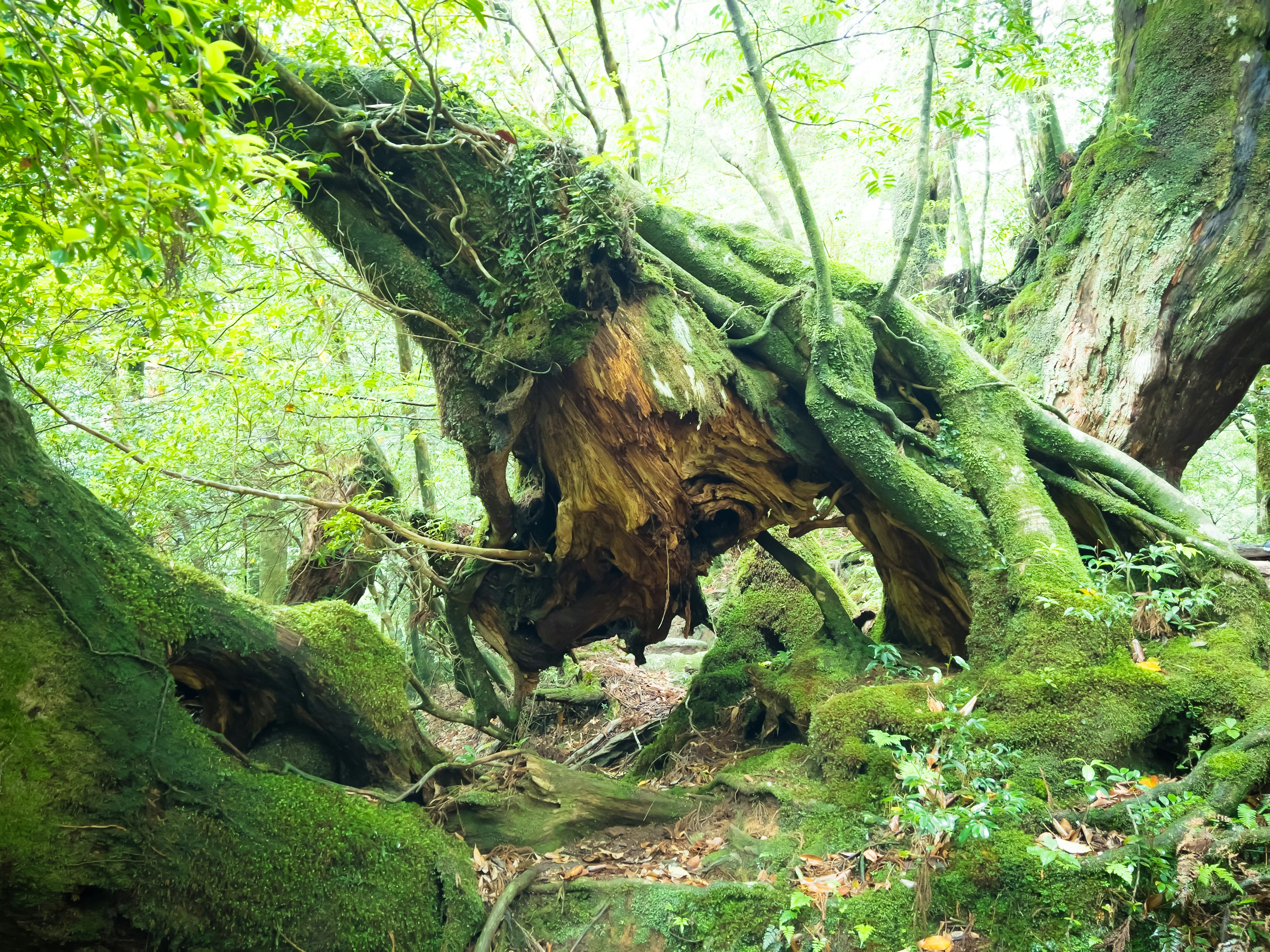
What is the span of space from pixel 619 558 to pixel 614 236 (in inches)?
106

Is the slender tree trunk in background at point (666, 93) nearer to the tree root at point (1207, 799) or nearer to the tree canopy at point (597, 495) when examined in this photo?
the tree canopy at point (597, 495)

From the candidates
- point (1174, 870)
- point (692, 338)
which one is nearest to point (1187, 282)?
point (692, 338)

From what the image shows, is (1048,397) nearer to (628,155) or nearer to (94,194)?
(628,155)

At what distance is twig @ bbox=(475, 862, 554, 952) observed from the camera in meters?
3.67

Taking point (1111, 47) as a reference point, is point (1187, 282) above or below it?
below

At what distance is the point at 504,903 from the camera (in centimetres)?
389

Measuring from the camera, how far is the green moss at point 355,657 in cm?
400

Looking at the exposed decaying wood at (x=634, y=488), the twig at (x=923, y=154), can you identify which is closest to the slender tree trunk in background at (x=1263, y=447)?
the exposed decaying wood at (x=634, y=488)

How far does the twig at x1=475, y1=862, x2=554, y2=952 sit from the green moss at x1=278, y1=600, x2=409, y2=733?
113cm

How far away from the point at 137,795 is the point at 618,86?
5966mm

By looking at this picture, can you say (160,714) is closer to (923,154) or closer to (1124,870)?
(1124,870)

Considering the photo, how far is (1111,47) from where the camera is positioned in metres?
7.73

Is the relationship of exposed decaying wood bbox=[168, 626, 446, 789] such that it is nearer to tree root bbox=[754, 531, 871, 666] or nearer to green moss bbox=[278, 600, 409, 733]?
green moss bbox=[278, 600, 409, 733]

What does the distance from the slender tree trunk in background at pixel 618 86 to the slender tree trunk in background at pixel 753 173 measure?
2062 millimetres
